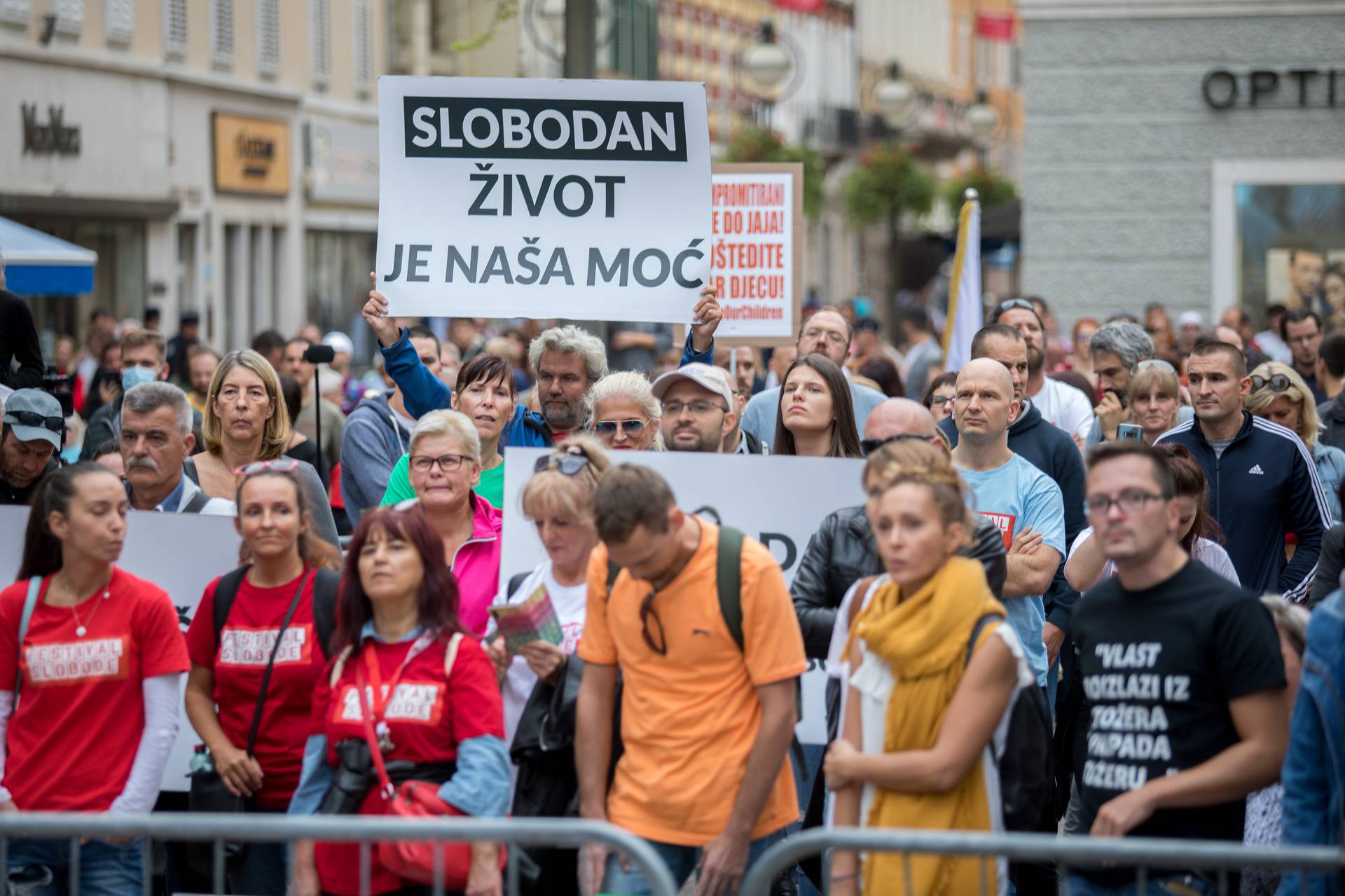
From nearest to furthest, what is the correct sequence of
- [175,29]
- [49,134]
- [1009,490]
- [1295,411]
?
1. [1009,490]
2. [1295,411]
3. [49,134]
4. [175,29]

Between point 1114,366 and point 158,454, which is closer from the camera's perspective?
point 158,454

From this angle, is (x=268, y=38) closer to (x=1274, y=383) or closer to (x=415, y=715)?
(x=1274, y=383)

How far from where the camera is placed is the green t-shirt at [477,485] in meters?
6.71

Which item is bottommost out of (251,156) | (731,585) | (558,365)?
(731,585)

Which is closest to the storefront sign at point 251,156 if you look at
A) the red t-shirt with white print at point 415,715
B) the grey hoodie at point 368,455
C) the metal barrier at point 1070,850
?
the grey hoodie at point 368,455

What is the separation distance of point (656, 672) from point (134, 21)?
82.2 ft

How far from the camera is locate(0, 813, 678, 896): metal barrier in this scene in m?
4.20

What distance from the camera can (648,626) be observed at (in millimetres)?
4848

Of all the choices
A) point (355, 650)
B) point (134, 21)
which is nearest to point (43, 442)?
point (355, 650)

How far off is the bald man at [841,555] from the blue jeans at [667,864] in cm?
71

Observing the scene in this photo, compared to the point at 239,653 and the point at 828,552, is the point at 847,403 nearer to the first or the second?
the point at 828,552

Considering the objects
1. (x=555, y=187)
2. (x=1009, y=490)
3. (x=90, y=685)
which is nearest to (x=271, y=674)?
(x=90, y=685)

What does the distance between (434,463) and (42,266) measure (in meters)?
8.46

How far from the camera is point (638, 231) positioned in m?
7.57
